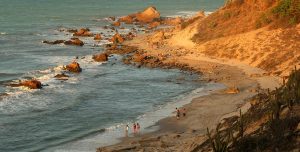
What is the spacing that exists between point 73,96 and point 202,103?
13.1m

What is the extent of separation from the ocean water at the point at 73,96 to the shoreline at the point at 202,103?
2384 mm

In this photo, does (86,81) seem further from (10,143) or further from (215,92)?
(10,143)

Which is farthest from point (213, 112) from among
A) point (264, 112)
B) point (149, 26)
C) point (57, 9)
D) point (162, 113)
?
point (57, 9)

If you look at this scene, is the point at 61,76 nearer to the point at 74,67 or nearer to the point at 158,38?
the point at 74,67

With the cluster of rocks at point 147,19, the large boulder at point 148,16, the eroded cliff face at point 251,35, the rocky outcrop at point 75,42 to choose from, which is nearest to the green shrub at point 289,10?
the eroded cliff face at point 251,35

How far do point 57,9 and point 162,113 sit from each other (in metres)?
123

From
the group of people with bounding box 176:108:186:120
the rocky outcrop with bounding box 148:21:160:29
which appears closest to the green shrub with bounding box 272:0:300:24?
the group of people with bounding box 176:108:186:120

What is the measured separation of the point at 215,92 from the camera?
50.1 metres

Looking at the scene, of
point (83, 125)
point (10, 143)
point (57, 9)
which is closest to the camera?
point (10, 143)

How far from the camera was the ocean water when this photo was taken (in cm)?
3766

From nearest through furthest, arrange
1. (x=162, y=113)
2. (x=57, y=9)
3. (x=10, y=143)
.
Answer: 1. (x=10, y=143)
2. (x=162, y=113)
3. (x=57, y=9)

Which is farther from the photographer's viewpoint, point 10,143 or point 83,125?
point 83,125

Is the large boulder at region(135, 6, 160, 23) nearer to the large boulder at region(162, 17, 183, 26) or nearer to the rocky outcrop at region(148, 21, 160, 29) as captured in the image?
the large boulder at region(162, 17, 183, 26)

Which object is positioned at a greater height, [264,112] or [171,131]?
[264,112]
